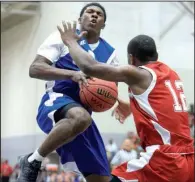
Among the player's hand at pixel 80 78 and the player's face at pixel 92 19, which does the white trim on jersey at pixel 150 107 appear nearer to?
the player's hand at pixel 80 78

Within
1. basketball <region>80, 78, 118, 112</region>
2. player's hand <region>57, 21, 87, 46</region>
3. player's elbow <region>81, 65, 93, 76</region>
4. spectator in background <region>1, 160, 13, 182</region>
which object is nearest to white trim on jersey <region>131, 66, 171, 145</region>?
player's elbow <region>81, 65, 93, 76</region>

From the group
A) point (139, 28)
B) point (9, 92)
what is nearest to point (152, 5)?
point (139, 28)

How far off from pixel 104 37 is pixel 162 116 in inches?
572

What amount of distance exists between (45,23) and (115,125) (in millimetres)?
4344

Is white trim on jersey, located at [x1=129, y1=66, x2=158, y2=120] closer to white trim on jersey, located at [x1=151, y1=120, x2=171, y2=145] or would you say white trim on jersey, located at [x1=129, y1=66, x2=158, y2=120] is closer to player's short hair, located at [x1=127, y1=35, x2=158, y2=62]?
white trim on jersey, located at [x1=151, y1=120, x2=171, y2=145]

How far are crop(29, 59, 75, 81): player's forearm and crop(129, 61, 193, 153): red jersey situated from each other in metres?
0.75

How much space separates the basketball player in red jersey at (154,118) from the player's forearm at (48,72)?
17.8 inches

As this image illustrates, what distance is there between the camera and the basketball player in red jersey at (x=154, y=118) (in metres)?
4.73

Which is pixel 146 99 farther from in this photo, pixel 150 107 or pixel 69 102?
pixel 69 102

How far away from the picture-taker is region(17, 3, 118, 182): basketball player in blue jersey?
5199 mm

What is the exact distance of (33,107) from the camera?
21.2 meters

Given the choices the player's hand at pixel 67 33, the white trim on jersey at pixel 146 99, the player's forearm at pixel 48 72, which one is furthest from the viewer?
the player's forearm at pixel 48 72

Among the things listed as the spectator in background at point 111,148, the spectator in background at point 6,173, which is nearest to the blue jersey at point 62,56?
the spectator in background at point 111,148

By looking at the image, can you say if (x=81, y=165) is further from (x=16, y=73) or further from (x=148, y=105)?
(x=16, y=73)
